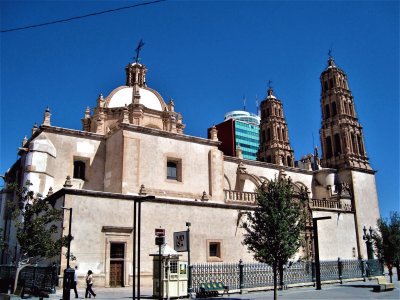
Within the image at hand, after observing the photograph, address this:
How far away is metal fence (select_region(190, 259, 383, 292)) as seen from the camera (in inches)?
722

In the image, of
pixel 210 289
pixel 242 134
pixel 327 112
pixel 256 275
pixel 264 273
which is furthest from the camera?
pixel 242 134

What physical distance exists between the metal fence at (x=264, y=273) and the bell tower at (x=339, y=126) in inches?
610

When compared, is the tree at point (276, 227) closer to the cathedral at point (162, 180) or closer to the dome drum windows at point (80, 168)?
the cathedral at point (162, 180)

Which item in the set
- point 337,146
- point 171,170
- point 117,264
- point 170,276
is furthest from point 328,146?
point 170,276

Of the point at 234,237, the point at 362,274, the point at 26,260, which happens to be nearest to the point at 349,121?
the point at 362,274

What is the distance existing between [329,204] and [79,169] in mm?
20673

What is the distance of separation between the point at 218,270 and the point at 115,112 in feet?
69.6

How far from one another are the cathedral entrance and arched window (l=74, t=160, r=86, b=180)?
27.1 ft

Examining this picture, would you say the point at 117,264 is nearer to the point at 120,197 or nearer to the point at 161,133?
the point at 120,197

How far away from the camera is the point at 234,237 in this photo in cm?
2564

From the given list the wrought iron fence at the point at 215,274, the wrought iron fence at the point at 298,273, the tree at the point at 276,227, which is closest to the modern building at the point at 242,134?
the wrought iron fence at the point at 298,273

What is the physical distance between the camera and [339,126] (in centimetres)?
4159

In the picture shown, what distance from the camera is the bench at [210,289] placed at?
57.5 ft

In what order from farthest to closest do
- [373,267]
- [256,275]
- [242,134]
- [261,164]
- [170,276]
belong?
[242,134] → [261,164] → [373,267] → [256,275] → [170,276]
